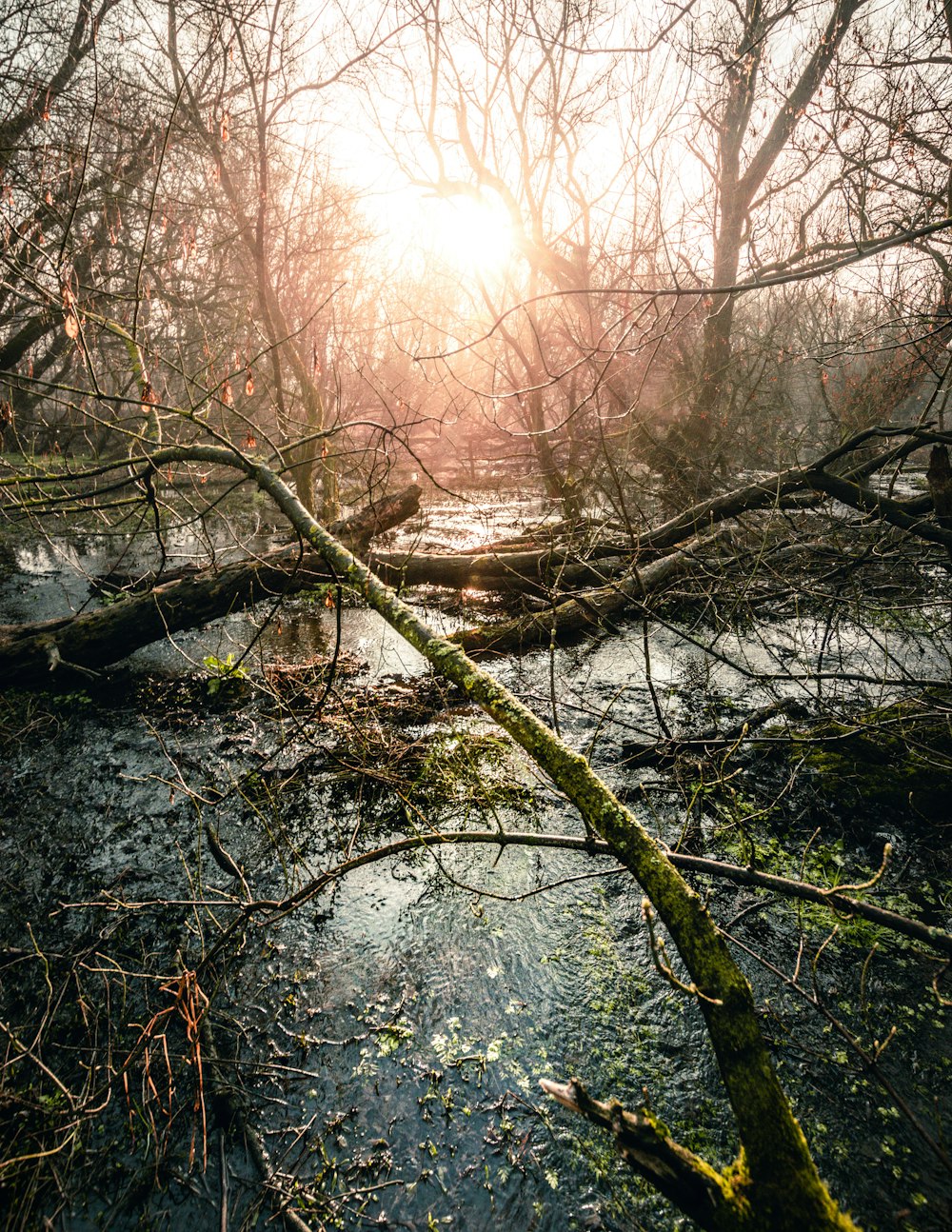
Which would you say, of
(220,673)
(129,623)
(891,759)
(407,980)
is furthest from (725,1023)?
(129,623)

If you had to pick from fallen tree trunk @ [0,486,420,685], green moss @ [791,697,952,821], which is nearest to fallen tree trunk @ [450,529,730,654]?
fallen tree trunk @ [0,486,420,685]

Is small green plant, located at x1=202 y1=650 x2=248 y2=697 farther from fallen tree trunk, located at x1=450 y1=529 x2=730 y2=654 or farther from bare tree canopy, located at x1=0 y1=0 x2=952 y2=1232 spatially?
fallen tree trunk, located at x1=450 y1=529 x2=730 y2=654

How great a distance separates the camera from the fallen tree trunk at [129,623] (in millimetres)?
4566

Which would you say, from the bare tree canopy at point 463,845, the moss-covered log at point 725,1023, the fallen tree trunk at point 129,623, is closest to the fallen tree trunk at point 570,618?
the bare tree canopy at point 463,845

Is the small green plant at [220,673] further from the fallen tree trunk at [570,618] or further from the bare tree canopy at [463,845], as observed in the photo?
the fallen tree trunk at [570,618]

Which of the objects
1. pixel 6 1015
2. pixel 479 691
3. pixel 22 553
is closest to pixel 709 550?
pixel 479 691

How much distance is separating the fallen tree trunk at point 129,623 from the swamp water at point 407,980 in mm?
447

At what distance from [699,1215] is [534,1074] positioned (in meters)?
0.97

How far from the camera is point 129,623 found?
488 centimetres

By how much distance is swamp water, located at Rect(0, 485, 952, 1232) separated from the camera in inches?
75.2

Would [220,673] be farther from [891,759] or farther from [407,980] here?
[891,759]

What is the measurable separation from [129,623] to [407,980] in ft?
12.0

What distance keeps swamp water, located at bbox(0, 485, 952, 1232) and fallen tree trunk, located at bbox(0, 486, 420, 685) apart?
1.47 feet

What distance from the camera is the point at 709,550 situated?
6195mm
